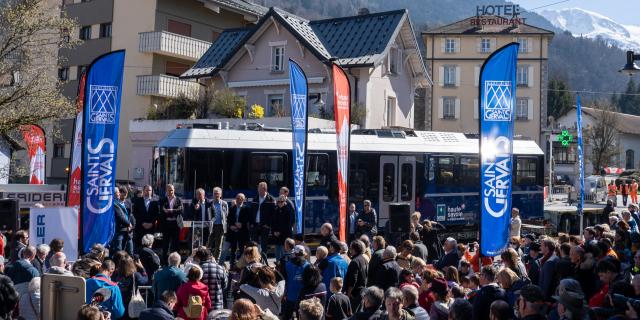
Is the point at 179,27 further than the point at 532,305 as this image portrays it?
Yes

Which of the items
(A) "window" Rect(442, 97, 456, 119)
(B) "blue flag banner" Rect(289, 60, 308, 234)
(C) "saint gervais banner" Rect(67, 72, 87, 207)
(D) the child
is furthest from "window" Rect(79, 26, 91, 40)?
(D) the child

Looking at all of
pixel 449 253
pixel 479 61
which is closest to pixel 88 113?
pixel 449 253

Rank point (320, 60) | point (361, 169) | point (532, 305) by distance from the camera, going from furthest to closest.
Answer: point (320, 60)
point (361, 169)
point (532, 305)

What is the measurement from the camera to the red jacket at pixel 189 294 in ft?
28.5

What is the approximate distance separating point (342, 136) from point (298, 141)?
104 centimetres

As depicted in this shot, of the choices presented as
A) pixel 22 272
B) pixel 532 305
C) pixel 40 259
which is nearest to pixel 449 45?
pixel 40 259

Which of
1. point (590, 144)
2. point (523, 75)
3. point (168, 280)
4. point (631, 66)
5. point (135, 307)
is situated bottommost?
point (135, 307)

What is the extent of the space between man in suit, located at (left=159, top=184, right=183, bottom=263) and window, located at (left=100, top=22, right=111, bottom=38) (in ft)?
92.5

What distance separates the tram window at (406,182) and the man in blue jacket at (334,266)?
1226 centimetres

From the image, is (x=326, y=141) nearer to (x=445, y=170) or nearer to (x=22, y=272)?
(x=445, y=170)

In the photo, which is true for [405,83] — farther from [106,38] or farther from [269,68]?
[106,38]

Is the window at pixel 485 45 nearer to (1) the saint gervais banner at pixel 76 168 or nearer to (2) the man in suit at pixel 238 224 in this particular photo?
(2) the man in suit at pixel 238 224

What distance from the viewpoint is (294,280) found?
10148mm

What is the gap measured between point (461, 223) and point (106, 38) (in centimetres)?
2541
